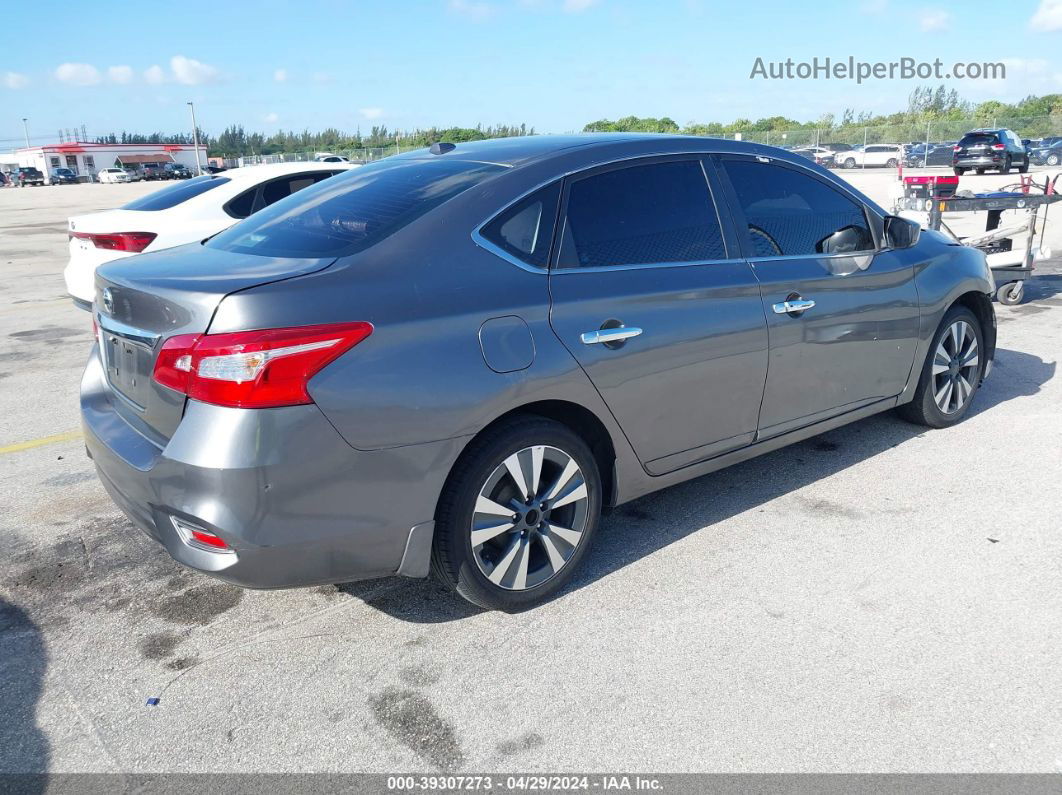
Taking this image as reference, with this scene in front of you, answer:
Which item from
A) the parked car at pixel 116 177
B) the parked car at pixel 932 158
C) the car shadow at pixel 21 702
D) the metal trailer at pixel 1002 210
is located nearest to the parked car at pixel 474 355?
the car shadow at pixel 21 702

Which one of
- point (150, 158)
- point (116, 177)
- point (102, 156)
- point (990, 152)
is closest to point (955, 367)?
point (990, 152)

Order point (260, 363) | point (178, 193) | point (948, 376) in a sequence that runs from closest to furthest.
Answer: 1. point (260, 363)
2. point (948, 376)
3. point (178, 193)

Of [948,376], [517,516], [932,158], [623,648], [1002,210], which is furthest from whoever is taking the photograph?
[932,158]

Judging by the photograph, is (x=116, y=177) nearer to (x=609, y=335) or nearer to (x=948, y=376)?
(x=948, y=376)

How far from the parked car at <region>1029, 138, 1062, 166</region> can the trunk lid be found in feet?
154

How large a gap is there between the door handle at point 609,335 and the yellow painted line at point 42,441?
12.0 ft

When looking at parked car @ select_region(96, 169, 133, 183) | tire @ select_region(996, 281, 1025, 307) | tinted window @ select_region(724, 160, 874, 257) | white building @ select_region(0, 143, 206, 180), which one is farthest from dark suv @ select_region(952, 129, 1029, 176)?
white building @ select_region(0, 143, 206, 180)

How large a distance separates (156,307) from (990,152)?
37319mm

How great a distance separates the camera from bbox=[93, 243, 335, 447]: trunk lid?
2.77m

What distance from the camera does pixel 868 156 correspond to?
154ft

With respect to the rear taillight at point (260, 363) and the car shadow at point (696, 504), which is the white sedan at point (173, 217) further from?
the rear taillight at point (260, 363)

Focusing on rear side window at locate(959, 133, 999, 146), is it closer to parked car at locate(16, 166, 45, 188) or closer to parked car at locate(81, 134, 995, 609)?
parked car at locate(81, 134, 995, 609)

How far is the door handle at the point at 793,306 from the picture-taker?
3949 mm

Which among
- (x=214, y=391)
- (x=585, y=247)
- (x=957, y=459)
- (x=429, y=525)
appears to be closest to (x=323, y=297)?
(x=214, y=391)
